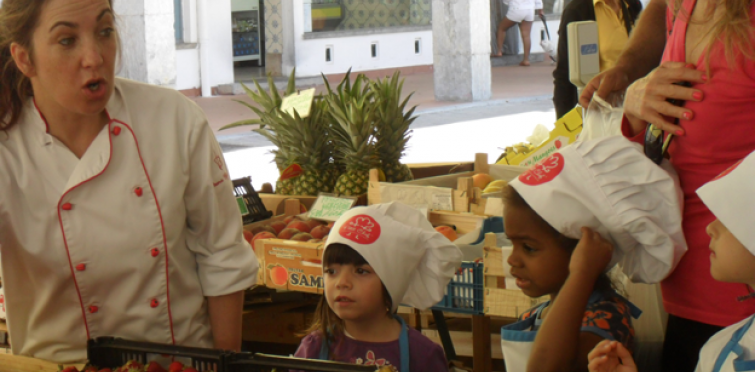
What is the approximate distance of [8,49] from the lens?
6.24 feet

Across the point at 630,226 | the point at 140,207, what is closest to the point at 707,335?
the point at 630,226

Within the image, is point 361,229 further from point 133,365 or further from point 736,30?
point 736,30

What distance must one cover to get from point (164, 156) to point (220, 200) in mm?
181

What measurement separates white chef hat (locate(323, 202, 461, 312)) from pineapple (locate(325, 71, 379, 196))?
4.45 feet

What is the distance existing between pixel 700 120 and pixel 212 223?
3.78 feet

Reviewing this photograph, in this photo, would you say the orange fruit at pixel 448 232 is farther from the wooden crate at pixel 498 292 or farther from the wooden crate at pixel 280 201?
the wooden crate at pixel 280 201

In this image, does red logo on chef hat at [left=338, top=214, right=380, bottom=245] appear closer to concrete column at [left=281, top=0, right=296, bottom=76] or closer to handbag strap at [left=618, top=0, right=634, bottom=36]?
handbag strap at [left=618, top=0, right=634, bottom=36]

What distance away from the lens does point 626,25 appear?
396 cm

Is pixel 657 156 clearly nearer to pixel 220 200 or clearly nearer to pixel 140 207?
pixel 220 200

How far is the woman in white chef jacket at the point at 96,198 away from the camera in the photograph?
1.82 meters

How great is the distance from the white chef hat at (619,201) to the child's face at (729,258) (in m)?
0.19

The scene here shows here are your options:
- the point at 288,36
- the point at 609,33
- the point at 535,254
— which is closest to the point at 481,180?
the point at 609,33

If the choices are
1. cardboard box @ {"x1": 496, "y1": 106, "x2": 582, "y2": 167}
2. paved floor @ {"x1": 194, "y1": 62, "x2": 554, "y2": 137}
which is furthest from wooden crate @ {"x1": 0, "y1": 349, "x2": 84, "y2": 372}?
paved floor @ {"x1": 194, "y1": 62, "x2": 554, "y2": 137}

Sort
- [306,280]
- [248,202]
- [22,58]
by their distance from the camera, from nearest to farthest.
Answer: [22,58] → [306,280] → [248,202]
